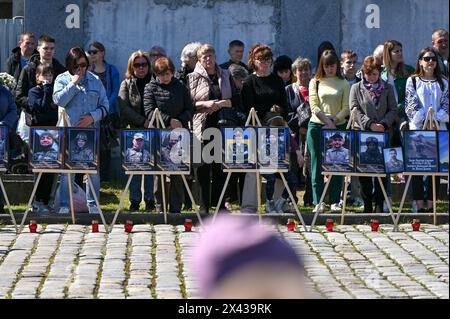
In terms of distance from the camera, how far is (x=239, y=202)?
48.1 ft

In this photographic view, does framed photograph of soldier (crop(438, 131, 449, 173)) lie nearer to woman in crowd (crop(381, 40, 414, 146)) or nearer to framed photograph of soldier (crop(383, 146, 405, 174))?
framed photograph of soldier (crop(383, 146, 405, 174))

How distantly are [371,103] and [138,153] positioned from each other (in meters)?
2.76

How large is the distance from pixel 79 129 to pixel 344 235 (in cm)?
303

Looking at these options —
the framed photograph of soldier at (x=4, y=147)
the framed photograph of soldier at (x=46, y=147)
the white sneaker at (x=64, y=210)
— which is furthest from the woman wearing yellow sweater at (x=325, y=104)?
the framed photograph of soldier at (x=4, y=147)

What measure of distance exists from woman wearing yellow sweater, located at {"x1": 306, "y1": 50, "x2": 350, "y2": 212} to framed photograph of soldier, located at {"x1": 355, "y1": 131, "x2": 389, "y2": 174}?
64 cm

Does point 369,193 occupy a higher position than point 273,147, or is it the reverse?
point 273,147

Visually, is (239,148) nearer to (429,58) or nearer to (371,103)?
(371,103)

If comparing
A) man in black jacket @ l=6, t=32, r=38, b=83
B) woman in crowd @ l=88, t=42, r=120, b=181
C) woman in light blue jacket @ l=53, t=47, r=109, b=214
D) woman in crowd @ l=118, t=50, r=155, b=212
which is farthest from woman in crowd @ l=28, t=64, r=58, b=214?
man in black jacket @ l=6, t=32, r=38, b=83

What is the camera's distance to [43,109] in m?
14.2

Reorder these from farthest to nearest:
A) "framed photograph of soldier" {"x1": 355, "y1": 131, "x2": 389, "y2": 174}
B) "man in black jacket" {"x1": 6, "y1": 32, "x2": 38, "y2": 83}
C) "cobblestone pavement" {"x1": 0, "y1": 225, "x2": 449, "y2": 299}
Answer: "man in black jacket" {"x1": 6, "y1": 32, "x2": 38, "y2": 83}
"framed photograph of soldier" {"x1": 355, "y1": 131, "x2": 389, "y2": 174}
"cobblestone pavement" {"x1": 0, "y1": 225, "x2": 449, "y2": 299}

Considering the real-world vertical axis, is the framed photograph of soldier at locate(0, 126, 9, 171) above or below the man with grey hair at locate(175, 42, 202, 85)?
below

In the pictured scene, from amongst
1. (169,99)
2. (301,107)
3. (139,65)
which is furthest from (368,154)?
(139,65)

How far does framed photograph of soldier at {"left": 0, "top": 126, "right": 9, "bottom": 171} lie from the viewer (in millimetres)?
13312

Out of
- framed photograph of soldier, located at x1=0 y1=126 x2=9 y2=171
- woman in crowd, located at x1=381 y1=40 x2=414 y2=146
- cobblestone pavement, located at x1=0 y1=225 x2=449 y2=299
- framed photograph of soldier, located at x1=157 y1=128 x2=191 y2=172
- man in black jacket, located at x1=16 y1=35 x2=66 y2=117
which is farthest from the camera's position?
woman in crowd, located at x1=381 y1=40 x2=414 y2=146
